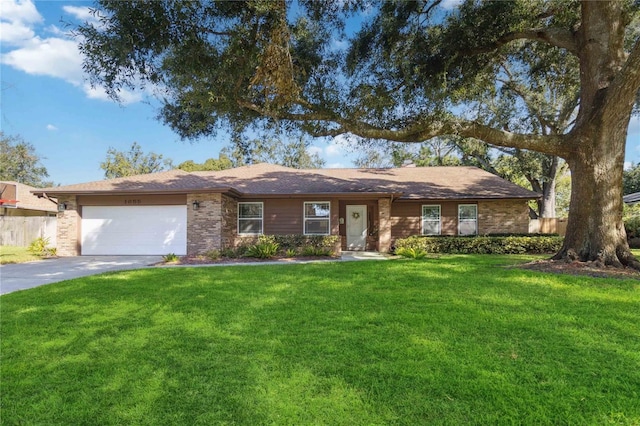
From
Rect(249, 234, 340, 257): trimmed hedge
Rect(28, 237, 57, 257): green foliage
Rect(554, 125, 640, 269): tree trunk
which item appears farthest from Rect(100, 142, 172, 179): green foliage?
Rect(554, 125, 640, 269): tree trunk

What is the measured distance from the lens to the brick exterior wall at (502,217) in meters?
15.4

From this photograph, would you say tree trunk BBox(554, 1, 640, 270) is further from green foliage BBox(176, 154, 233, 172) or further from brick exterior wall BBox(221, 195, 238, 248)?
green foliage BBox(176, 154, 233, 172)

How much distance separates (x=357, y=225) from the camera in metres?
15.8

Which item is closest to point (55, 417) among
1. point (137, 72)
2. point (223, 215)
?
point (137, 72)

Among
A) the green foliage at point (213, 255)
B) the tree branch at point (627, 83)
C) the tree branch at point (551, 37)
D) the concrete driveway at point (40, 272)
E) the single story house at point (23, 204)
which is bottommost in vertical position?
the concrete driveway at point (40, 272)

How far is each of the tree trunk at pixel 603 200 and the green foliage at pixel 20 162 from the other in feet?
140

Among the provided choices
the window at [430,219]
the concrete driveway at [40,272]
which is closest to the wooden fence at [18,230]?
the concrete driveway at [40,272]

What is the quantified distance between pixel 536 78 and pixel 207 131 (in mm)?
11643

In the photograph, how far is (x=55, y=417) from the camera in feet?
8.00

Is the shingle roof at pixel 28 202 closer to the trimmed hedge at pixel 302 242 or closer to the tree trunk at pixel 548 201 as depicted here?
the trimmed hedge at pixel 302 242

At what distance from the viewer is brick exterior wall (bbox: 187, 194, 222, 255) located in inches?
507

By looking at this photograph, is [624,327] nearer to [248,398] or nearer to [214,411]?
[248,398]

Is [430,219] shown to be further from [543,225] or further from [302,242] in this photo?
[543,225]

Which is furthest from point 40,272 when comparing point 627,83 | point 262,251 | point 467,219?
point 467,219
